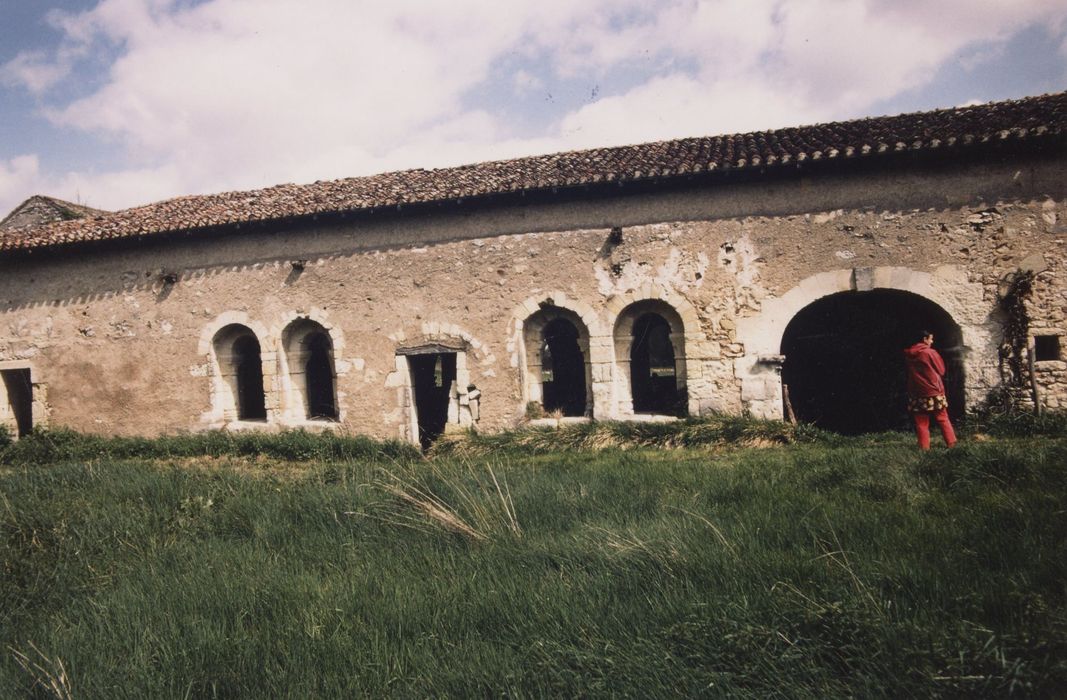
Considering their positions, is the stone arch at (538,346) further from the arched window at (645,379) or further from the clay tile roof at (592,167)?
the clay tile roof at (592,167)

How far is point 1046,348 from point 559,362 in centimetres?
893

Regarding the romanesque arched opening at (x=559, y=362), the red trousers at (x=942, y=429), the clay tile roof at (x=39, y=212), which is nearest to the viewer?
the red trousers at (x=942, y=429)

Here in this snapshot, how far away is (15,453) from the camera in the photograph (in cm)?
1209

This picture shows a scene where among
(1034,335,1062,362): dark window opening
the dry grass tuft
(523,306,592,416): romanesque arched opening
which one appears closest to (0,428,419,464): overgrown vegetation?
(523,306,592,416): romanesque arched opening

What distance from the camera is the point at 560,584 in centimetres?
366

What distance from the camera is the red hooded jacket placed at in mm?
8008

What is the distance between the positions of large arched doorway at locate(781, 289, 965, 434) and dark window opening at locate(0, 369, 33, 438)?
678 inches

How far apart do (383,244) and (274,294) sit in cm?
254

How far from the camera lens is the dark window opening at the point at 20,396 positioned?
44.1ft

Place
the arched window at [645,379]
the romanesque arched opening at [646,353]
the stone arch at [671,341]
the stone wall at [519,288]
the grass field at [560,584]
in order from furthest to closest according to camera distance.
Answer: the arched window at [645,379] < the romanesque arched opening at [646,353] < the stone arch at [671,341] < the stone wall at [519,288] < the grass field at [560,584]

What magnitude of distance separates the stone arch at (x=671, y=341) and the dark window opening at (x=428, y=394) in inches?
125

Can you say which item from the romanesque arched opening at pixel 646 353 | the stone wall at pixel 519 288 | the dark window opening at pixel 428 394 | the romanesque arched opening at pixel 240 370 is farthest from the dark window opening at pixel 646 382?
the romanesque arched opening at pixel 240 370

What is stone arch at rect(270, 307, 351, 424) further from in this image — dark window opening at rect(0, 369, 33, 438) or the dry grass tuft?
the dry grass tuft

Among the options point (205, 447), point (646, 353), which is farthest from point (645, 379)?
point (205, 447)
